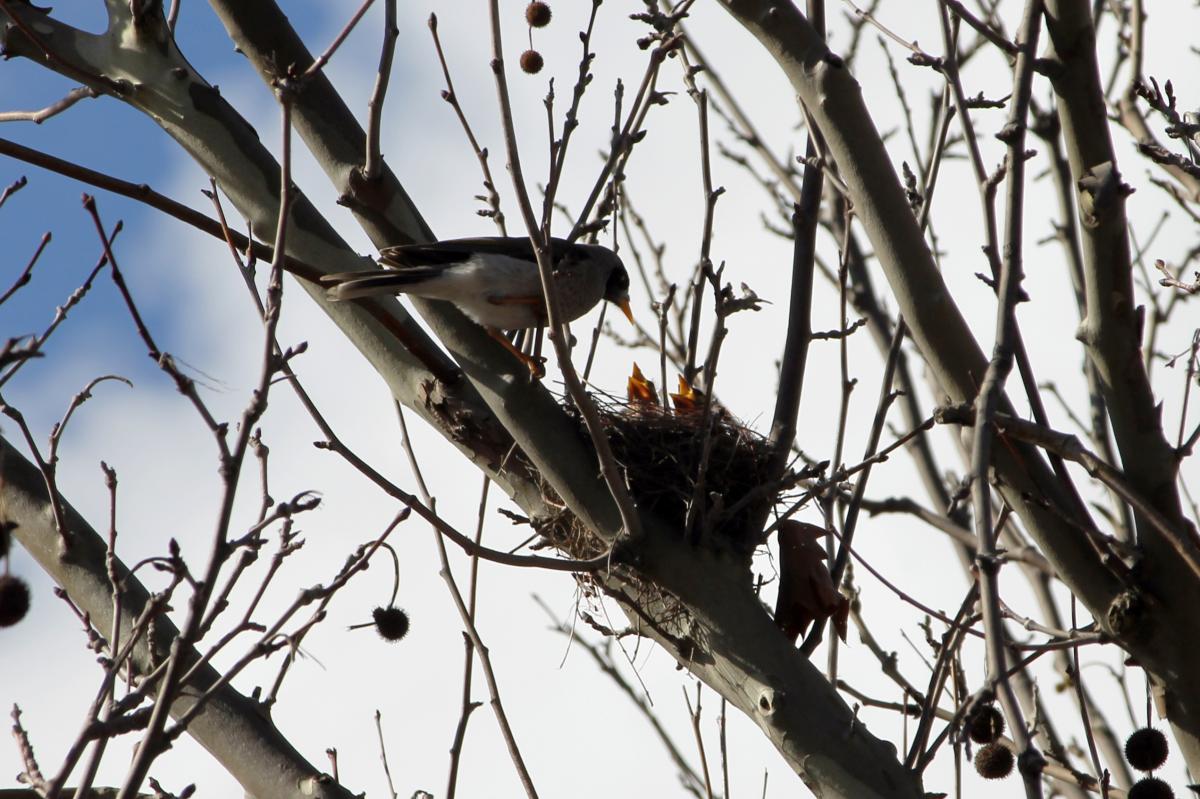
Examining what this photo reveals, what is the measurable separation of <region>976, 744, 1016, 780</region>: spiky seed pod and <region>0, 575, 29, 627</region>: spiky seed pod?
11.2 feet

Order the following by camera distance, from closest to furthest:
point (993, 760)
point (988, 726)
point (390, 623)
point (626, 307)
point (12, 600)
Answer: point (12, 600), point (390, 623), point (988, 726), point (993, 760), point (626, 307)

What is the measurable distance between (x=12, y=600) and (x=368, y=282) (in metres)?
1.30

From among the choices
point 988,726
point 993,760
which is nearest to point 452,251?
point 988,726

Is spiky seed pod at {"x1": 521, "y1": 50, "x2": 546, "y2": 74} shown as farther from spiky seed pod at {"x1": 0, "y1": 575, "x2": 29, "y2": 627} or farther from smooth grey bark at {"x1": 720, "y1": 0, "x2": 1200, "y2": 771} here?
spiky seed pod at {"x1": 0, "y1": 575, "x2": 29, "y2": 627}

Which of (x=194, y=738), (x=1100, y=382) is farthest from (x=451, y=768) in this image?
(x=1100, y=382)

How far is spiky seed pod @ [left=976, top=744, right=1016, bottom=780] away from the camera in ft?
15.7

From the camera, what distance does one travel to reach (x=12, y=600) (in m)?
A: 3.14

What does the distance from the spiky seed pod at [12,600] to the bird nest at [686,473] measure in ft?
5.37

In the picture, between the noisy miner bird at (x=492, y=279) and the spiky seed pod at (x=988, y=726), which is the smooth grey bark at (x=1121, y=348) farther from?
the noisy miner bird at (x=492, y=279)

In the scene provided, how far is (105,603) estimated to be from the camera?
3.76m

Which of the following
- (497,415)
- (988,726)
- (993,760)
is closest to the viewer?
(497,415)

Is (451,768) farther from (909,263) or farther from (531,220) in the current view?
(909,263)

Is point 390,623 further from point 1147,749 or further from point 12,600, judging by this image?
point 1147,749

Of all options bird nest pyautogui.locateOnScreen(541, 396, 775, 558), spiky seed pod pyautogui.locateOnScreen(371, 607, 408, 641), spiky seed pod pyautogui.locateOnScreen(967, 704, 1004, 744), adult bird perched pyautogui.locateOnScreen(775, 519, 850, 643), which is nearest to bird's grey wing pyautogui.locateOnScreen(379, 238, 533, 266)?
bird nest pyautogui.locateOnScreen(541, 396, 775, 558)
